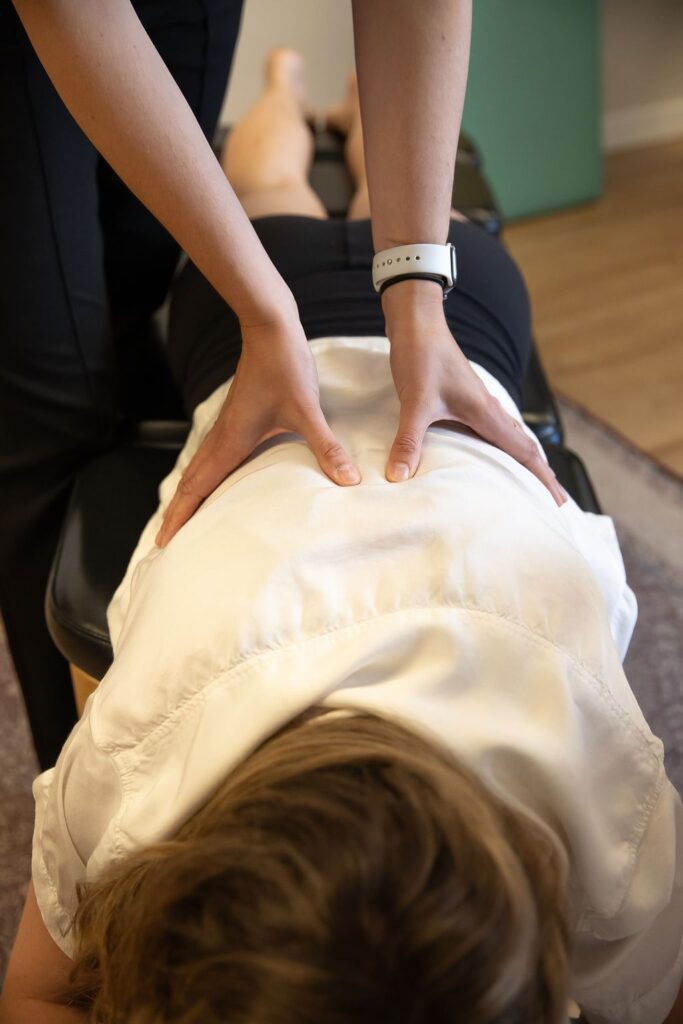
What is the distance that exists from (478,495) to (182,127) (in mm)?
419

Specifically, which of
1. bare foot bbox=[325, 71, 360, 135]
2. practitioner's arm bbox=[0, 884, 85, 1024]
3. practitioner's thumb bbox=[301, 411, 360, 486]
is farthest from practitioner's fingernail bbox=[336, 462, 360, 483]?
bare foot bbox=[325, 71, 360, 135]

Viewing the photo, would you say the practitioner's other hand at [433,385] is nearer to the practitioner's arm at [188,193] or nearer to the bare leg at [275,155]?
the practitioner's arm at [188,193]

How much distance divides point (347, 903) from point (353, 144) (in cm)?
137

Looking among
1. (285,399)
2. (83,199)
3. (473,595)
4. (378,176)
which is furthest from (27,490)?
(473,595)

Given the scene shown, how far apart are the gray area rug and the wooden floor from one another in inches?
2.7

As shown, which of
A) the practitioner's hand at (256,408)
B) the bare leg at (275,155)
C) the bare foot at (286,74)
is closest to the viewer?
the practitioner's hand at (256,408)

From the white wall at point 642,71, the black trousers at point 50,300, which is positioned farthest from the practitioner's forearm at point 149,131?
the white wall at point 642,71

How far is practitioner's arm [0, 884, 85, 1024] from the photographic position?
2.48 feet

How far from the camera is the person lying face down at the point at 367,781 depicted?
52 centimetres

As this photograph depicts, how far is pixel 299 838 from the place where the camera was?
0.55 metres

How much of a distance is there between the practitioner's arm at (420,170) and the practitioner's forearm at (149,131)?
14 centimetres

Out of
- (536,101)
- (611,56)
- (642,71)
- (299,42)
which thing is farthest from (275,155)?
(642,71)

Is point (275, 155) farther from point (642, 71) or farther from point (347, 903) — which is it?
point (642, 71)

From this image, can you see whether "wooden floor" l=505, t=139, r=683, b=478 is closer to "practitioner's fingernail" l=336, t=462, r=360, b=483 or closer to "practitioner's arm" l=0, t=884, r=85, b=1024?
"practitioner's fingernail" l=336, t=462, r=360, b=483
